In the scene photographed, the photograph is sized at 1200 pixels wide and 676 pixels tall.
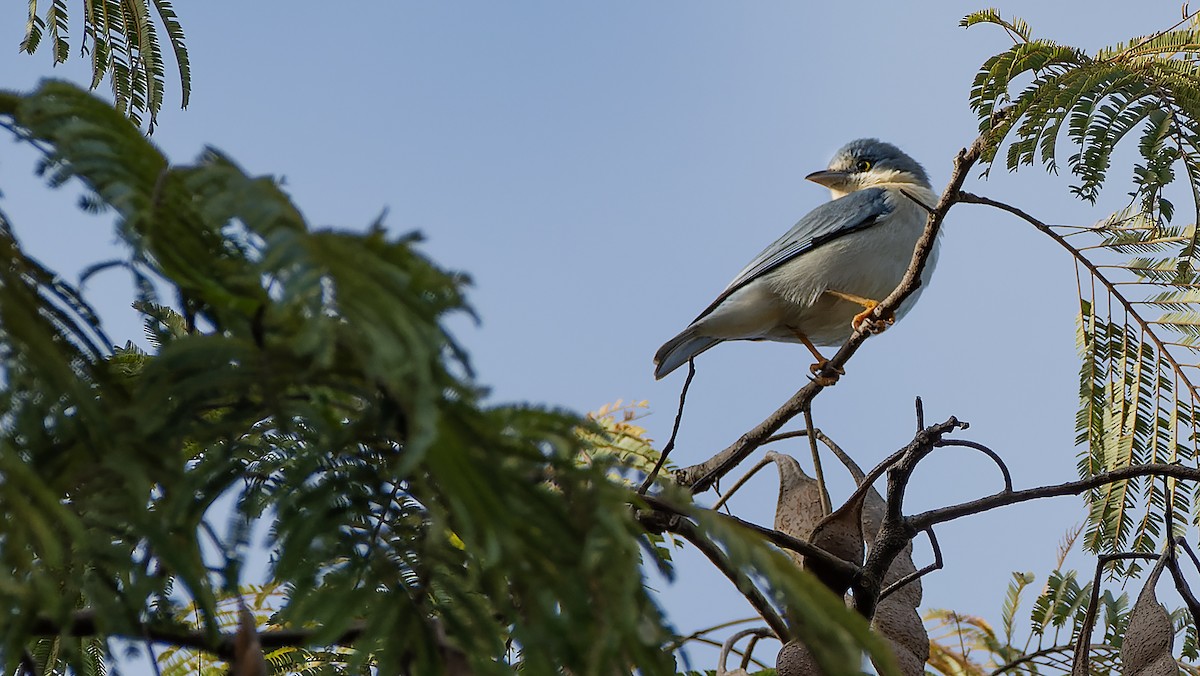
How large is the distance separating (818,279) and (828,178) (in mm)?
1767

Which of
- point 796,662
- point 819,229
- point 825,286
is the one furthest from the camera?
point 819,229

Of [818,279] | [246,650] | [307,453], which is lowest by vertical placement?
[246,650]

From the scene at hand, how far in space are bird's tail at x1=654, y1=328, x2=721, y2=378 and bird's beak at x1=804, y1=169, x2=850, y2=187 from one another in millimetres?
1826

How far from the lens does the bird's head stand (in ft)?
26.6

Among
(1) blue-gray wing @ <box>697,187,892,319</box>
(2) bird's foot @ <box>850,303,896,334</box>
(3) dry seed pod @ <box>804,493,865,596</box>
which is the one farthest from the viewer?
Answer: (1) blue-gray wing @ <box>697,187,892,319</box>

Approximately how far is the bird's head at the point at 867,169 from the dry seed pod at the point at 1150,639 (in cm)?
568

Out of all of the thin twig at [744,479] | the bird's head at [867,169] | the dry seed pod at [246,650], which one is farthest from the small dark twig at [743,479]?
the bird's head at [867,169]

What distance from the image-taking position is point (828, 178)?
8.31 metres

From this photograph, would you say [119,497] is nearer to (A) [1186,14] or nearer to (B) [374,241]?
(B) [374,241]

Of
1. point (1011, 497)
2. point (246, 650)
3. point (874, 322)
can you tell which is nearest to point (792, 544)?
point (1011, 497)

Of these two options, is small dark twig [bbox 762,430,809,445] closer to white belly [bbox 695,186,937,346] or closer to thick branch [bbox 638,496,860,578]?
thick branch [bbox 638,496,860,578]

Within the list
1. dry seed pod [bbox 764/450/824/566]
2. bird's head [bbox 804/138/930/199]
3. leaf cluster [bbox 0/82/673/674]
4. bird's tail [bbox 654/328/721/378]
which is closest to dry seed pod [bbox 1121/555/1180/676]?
dry seed pod [bbox 764/450/824/566]

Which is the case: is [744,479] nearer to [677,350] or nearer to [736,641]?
[736,641]

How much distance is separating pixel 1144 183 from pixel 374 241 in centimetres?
267
